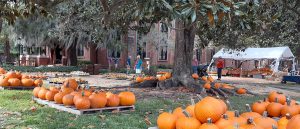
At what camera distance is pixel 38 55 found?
4222cm

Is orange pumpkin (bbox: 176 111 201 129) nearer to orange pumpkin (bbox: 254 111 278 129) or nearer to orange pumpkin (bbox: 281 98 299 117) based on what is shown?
orange pumpkin (bbox: 254 111 278 129)

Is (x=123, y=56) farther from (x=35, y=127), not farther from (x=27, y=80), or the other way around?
(x=35, y=127)

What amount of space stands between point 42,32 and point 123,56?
1349cm

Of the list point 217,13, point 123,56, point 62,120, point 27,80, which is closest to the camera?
point 217,13

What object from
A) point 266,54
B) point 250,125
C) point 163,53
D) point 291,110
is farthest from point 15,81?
point 163,53

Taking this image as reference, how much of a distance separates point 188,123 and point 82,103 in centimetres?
441

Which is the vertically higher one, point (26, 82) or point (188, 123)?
point (26, 82)


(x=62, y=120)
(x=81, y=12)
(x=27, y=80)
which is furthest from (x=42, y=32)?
(x=62, y=120)

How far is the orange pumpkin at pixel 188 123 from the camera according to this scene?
4.25 meters

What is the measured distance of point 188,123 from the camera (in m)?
4.25

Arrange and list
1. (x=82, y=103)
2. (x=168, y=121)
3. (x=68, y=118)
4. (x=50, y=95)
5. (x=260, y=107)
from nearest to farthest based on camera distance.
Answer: (x=168, y=121) → (x=260, y=107) → (x=68, y=118) → (x=82, y=103) → (x=50, y=95)

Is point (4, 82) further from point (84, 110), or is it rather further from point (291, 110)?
A: point (291, 110)

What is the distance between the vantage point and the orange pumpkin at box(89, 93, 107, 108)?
331 inches

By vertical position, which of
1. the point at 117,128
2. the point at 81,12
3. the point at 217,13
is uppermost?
the point at 81,12
